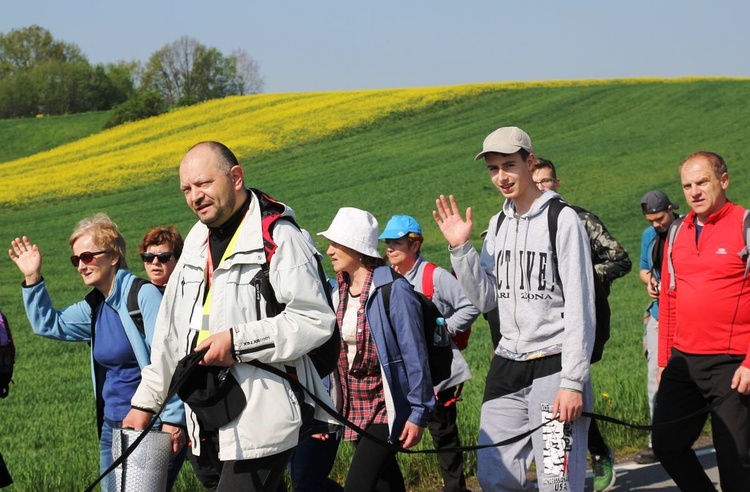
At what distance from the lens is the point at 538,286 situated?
16.5ft

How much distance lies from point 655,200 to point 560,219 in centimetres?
352

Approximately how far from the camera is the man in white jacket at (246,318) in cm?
390

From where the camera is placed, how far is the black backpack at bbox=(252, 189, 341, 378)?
158 inches

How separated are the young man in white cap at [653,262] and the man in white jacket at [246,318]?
4.52 meters

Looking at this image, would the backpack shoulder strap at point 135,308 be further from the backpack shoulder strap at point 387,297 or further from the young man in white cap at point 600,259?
the young man in white cap at point 600,259

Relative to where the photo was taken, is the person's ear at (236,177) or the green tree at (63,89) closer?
the person's ear at (236,177)

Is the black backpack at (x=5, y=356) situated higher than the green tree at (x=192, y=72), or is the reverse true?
the green tree at (x=192, y=72)

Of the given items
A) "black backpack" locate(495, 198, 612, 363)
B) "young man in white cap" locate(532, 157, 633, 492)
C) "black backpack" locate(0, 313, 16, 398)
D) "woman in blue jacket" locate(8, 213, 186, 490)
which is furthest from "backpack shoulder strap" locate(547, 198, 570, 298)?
"black backpack" locate(0, 313, 16, 398)

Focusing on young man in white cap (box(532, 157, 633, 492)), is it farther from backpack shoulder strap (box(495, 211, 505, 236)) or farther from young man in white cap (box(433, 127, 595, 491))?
young man in white cap (box(433, 127, 595, 491))

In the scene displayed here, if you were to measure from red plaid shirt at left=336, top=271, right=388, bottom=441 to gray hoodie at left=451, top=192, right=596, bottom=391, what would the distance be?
642 mm

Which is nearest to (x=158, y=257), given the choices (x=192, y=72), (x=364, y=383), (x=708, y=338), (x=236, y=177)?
(x=364, y=383)

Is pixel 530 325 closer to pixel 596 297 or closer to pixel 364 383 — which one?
pixel 596 297

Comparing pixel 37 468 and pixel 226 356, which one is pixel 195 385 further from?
pixel 37 468

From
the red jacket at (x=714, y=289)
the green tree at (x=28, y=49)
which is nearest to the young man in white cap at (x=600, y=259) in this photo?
the red jacket at (x=714, y=289)
